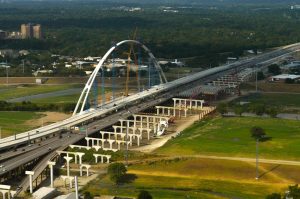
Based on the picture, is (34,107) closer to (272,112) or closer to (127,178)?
(272,112)

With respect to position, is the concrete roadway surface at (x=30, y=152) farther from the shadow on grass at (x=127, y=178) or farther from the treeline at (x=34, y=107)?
the treeline at (x=34, y=107)

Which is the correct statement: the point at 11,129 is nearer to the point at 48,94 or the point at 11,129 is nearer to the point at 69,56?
the point at 48,94

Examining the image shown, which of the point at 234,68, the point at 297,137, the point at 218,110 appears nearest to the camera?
the point at 297,137

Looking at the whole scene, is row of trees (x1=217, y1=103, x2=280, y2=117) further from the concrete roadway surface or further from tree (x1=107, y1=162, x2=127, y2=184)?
tree (x1=107, y1=162, x2=127, y2=184)

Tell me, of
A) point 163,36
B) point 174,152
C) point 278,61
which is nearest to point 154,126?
point 174,152

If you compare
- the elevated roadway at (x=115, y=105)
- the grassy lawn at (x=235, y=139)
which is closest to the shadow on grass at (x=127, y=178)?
the grassy lawn at (x=235, y=139)

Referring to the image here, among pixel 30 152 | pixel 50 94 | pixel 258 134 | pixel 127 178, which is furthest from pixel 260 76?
pixel 127 178

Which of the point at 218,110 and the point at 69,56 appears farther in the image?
the point at 69,56

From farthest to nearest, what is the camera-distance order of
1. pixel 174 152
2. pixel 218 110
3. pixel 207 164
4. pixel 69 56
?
pixel 69 56 → pixel 218 110 → pixel 174 152 → pixel 207 164
